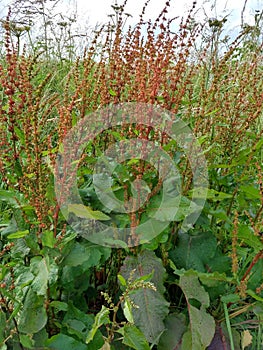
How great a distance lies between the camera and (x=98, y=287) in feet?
5.05

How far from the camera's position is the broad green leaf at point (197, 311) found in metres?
1.33

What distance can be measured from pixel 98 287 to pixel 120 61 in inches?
32.8

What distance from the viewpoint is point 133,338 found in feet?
3.80

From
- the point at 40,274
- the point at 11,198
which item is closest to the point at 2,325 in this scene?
the point at 40,274

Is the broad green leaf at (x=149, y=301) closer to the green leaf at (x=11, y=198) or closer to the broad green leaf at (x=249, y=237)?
the broad green leaf at (x=249, y=237)

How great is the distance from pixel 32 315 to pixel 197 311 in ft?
1.70

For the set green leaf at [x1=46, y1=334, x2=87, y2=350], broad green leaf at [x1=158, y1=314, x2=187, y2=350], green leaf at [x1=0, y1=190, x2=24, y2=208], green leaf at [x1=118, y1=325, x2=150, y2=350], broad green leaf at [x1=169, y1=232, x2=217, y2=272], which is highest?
green leaf at [x1=0, y1=190, x2=24, y2=208]

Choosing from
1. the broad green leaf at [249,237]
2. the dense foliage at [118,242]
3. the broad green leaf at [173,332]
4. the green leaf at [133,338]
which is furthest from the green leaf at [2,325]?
the broad green leaf at [249,237]

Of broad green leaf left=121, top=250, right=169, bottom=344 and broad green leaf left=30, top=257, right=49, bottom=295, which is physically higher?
broad green leaf left=30, top=257, right=49, bottom=295

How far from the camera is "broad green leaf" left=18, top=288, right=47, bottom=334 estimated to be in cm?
118

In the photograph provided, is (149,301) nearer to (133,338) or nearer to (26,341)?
(133,338)

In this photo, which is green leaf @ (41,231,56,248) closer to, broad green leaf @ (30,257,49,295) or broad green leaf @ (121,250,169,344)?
broad green leaf @ (30,257,49,295)

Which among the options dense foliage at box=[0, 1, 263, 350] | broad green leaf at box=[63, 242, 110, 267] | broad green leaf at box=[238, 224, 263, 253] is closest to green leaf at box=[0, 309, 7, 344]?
dense foliage at box=[0, 1, 263, 350]

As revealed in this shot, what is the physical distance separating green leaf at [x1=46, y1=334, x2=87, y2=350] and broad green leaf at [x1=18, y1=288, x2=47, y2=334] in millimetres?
79
